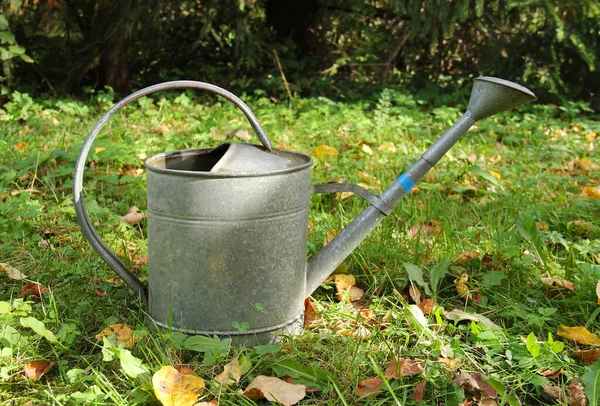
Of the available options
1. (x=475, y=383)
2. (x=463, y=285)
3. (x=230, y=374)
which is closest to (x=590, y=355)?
(x=475, y=383)

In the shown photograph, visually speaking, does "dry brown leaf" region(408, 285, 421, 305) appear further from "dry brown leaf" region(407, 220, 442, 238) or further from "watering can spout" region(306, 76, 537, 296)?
"dry brown leaf" region(407, 220, 442, 238)

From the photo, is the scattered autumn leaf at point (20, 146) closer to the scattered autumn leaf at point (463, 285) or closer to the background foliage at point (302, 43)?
the background foliage at point (302, 43)

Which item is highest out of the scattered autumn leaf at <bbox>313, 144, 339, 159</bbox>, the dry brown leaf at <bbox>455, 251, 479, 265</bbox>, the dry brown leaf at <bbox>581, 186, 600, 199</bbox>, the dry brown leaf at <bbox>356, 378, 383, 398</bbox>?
the dry brown leaf at <bbox>581, 186, 600, 199</bbox>

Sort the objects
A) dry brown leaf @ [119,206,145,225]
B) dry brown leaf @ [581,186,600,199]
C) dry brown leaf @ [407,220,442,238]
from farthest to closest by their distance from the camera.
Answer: dry brown leaf @ [581,186,600,199]
dry brown leaf @ [119,206,145,225]
dry brown leaf @ [407,220,442,238]

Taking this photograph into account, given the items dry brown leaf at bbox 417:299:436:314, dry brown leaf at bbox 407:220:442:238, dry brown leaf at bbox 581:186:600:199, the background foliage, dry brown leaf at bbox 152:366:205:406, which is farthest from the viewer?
the background foliage

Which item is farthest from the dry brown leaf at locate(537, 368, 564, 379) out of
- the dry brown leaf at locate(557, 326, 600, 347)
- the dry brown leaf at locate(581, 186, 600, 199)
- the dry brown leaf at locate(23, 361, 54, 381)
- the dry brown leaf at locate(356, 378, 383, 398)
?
the dry brown leaf at locate(581, 186, 600, 199)

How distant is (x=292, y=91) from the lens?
16.9 feet

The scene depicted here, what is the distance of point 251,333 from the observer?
5.74ft

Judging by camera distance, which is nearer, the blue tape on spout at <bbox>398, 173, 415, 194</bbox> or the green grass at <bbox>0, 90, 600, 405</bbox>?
the green grass at <bbox>0, 90, 600, 405</bbox>

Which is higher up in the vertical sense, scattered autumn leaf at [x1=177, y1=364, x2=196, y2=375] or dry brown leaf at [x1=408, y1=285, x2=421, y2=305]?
dry brown leaf at [x1=408, y1=285, x2=421, y2=305]

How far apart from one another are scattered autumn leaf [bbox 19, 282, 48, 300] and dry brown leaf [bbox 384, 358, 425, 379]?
1.12 meters

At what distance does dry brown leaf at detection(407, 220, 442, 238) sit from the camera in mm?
2463

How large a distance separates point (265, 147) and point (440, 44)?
3.83 metres

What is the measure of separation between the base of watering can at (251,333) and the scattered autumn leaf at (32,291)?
1.39 ft
